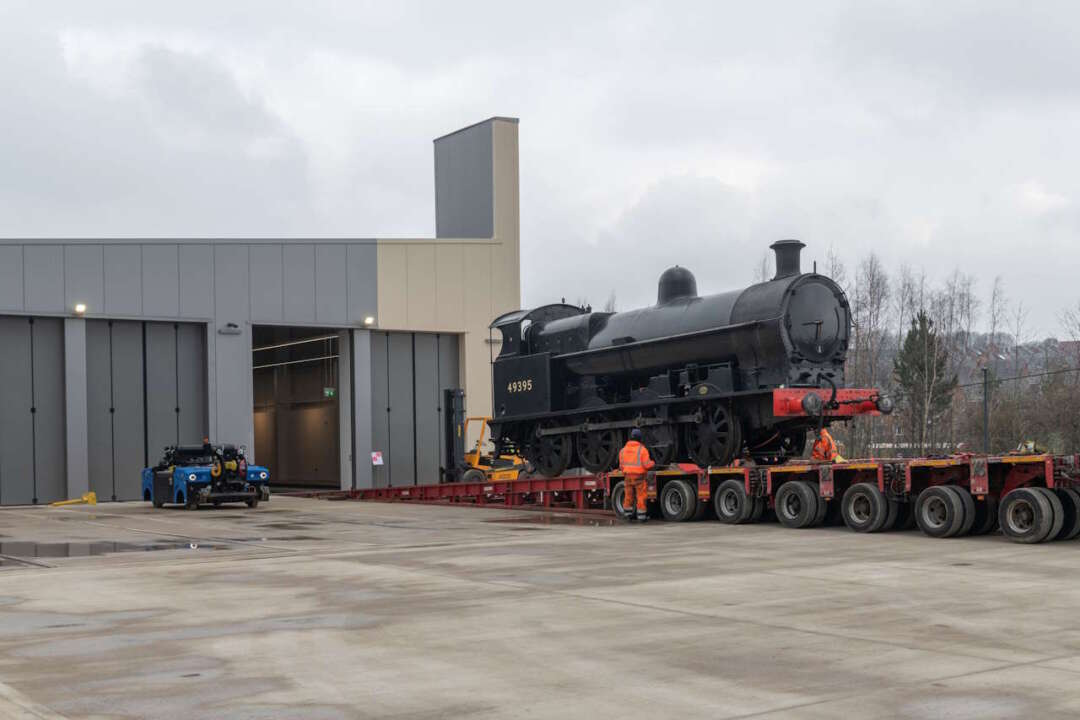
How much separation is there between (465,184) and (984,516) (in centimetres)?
2487

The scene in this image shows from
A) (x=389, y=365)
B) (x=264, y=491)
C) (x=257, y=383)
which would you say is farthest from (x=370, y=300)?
(x=257, y=383)

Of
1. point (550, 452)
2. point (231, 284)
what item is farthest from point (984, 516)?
point (231, 284)

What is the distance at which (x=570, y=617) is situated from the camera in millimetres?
9969

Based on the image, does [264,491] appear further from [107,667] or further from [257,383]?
[107,667]

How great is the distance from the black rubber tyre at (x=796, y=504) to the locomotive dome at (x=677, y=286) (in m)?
5.56

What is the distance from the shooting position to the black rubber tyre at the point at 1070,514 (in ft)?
52.5

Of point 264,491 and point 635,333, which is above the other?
point 635,333

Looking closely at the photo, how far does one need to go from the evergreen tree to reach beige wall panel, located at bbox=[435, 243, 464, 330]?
24.4 metres

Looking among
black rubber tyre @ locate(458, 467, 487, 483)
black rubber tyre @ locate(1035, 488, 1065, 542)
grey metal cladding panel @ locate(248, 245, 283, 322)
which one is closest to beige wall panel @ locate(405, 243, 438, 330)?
grey metal cladding panel @ locate(248, 245, 283, 322)

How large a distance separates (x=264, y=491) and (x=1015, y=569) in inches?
816

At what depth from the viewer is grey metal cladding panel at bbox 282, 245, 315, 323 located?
3509 centimetres

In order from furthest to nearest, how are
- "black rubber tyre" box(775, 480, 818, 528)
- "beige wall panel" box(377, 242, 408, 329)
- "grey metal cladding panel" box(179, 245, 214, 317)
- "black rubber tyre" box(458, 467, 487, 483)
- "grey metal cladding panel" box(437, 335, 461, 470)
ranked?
"grey metal cladding panel" box(437, 335, 461, 470) → "beige wall panel" box(377, 242, 408, 329) → "grey metal cladding panel" box(179, 245, 214, 317) → "black rubber tyre" box(458, 467, 487, 483) → "black rubber tyre" box(775, 480, 818, 528)

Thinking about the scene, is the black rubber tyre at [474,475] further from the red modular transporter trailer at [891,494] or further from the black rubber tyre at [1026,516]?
the black rubber tyre at [1026,516]

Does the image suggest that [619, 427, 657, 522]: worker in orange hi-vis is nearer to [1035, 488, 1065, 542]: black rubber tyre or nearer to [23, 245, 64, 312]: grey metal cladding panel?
[1035, 488, 1065, 542]: black rubber tyre
